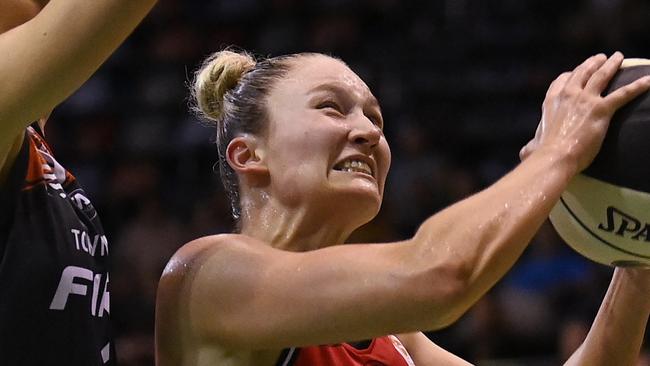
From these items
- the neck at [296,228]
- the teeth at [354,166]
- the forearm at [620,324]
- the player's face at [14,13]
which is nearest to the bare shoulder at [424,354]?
the forearm at [620,324]

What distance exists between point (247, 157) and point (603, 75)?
818 mm

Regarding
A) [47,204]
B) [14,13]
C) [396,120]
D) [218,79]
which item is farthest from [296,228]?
[396,120]

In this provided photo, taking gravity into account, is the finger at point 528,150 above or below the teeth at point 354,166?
above

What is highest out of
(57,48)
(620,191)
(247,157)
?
(57,48)

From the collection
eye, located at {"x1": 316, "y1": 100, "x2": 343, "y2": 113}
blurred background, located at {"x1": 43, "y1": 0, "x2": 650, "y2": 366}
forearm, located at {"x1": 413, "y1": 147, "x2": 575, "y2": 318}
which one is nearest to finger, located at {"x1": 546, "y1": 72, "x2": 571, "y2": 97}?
forearm, located at {"x1": 413, "y1": 147, "x2": 575, "y2": 318}

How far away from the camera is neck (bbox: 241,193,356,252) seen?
7.29 ft

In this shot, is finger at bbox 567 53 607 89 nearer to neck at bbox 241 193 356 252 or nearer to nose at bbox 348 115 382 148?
nose at bbox 348 115 382 148

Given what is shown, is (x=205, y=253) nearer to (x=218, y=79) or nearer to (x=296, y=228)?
(x=296, y=228)

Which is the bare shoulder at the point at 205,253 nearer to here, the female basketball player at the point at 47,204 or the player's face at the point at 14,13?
the female basketball player at the point at 47,204

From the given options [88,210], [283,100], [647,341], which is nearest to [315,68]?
[283,100]

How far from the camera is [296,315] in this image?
1.86 meters

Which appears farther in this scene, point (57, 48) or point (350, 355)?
point (350, 355)

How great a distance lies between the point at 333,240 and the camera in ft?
7.47

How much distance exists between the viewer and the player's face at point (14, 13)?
1.65 meters
